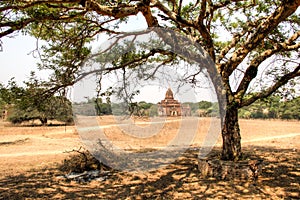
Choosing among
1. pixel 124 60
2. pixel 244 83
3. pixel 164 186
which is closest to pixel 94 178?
pixel 164 186

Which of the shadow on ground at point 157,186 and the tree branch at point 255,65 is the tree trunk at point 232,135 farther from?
the shadow on ground at point 157,186

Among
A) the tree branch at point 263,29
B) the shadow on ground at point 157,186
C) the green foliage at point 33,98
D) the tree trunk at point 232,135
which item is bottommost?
the shadow on ground at point 157,186

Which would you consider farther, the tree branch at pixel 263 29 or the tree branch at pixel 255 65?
the tree branch at pixel 255 65

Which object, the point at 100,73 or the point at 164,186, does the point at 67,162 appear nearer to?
the point at 100,73

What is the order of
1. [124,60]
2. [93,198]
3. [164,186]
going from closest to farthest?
[93,198]
[164,186]
[124,60]

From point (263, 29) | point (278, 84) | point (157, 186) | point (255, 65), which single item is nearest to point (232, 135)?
point (278, 84)

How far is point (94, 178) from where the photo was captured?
21.4 feet

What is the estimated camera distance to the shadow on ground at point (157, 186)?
5109 mm

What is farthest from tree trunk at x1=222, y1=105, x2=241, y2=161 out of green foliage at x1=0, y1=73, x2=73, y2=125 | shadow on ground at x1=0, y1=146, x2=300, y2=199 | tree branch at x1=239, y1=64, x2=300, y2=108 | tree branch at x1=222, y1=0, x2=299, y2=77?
green foliage at x1=0, y1=73, x2=73, y2=125

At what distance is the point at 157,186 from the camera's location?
5719 millimetres

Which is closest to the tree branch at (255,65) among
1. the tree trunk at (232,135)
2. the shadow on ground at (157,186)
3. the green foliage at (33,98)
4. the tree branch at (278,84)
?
the tree branch at (278,84)

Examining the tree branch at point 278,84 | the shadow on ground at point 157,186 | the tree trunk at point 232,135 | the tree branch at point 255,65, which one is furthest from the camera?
the tree trunk at point 232,135

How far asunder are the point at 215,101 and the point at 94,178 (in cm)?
362

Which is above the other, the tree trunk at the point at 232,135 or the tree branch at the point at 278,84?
the tree branch at the point at 278,84
